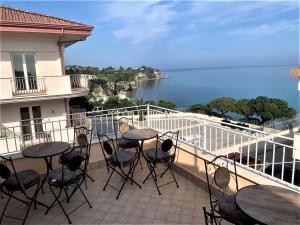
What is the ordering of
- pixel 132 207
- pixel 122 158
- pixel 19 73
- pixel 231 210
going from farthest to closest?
pixel 19 73 < pixel 122 158 < pixel 132 207 < pixel 231 210

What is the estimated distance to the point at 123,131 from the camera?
5617mm

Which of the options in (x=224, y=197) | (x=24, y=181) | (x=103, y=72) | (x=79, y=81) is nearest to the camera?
(x=224, y=197)

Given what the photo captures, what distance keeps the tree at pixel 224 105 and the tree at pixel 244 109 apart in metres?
0.73

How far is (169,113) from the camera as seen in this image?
591cm

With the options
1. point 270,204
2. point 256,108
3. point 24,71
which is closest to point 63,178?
point 270,204

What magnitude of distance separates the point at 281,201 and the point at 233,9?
6.14m

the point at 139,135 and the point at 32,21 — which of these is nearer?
the point at 139,135

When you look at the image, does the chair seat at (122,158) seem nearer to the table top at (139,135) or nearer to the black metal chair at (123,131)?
the table top at (139,135)

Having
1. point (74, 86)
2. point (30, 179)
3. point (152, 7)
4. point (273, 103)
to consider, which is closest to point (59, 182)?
point (30, 179)

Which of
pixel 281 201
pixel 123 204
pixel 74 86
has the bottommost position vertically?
pixel 123 204

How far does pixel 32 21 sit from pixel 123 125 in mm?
6413

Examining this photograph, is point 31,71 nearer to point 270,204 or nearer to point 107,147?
point 107,147

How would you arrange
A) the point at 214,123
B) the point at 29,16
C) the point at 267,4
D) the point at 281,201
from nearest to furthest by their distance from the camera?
1. the point at 281,201
2. the point at 214,123
3. the point at 267,4
4. the point at 29,16

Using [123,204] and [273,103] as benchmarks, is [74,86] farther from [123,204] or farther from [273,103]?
[273,103]
